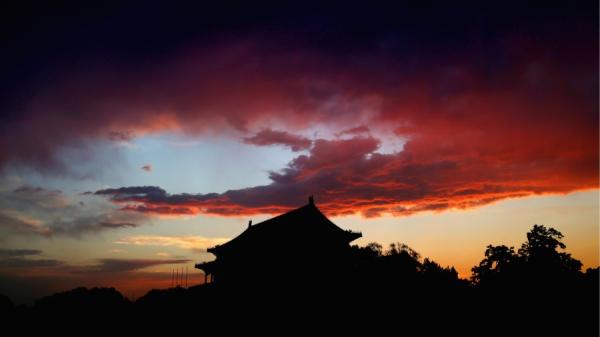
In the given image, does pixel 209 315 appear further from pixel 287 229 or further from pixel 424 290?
pixel 424 290

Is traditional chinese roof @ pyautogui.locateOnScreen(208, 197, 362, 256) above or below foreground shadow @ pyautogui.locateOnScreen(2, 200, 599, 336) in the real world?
above

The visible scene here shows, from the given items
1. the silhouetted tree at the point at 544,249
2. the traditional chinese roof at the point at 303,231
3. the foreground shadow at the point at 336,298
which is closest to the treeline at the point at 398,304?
the foreground shadow at the point at 336,298

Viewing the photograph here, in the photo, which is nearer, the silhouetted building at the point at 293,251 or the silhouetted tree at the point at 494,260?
the silhouetted building at the point at 293,251

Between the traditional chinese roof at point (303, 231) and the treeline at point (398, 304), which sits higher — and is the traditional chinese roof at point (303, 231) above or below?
above

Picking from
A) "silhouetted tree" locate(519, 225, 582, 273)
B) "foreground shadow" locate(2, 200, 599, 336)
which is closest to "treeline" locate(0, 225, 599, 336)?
"foreground shadow" locate(2, 200, 599, 336)

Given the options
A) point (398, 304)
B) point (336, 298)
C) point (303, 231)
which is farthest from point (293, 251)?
point (398, 304)

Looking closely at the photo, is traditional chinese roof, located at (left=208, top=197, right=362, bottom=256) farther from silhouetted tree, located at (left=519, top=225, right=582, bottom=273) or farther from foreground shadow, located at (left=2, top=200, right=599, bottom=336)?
silhouetted tree, located at (left=519, top=225, right=582, bottom=273)

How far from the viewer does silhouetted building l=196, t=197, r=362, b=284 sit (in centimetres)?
2084

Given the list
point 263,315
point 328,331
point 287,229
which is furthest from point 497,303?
point 287,229

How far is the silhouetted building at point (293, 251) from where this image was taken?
20.8 m

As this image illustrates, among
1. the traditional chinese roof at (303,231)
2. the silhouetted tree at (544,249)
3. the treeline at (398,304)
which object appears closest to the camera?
the treeline at (398,304)

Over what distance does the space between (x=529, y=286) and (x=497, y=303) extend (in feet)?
4.96

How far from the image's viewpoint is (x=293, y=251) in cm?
2147

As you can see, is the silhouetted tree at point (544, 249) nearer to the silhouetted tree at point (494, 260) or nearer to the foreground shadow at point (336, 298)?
the silhouetted tree at point (494, 260)
